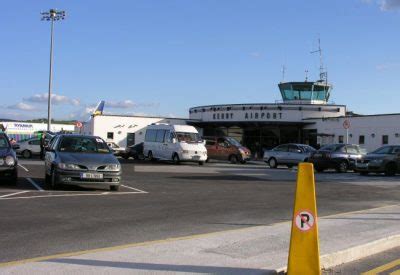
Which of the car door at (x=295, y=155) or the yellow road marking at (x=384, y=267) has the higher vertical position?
the car door at (x=295, y=155)

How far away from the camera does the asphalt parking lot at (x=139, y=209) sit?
7.96m

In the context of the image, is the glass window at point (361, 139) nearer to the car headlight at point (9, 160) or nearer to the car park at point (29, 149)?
the car park at point (29, 149)

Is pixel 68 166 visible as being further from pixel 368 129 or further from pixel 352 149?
pixel 368 129

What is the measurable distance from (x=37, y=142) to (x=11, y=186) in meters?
23.7

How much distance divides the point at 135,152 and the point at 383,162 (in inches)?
718

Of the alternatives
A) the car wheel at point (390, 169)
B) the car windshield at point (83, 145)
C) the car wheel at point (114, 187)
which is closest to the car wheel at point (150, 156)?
the car wheel at point (390, 169)

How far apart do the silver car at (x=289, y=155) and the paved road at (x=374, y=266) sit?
76.3ft

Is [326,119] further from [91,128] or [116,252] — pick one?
[116,252]

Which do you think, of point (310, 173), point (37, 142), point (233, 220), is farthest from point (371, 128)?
point (310, 173)

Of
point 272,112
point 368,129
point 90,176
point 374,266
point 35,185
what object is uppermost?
point 272,112

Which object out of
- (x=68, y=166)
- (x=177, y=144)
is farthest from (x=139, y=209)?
(x=177, y=144)

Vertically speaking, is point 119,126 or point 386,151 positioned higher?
point 119,126

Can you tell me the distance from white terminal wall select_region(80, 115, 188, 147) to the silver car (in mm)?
22373

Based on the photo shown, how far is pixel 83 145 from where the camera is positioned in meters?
15.7
